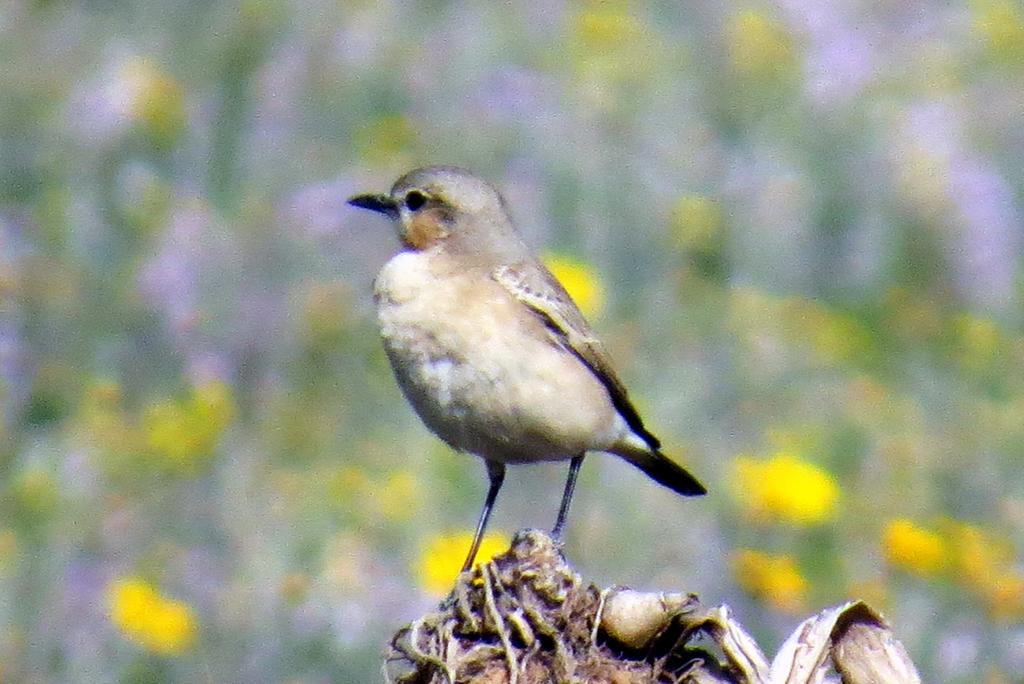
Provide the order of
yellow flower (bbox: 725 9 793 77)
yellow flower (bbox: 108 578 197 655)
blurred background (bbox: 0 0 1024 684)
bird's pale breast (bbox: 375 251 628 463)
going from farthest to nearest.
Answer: yellow flower (bbox: 725 9 793 77), blurred background (bbox: 0 0 1024 684), yellow flower (bbox: 108 578 197 655), bird's pale breast (bbox: 375 251 628 463)

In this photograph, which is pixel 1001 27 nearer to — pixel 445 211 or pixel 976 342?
pixel 976 342

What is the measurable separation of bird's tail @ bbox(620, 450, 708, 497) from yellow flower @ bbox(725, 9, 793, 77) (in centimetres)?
487

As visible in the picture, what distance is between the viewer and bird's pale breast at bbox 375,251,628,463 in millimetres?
5203

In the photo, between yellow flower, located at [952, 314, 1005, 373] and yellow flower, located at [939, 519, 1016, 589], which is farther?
yellow flower, located at [952, 314, 1005, 373]

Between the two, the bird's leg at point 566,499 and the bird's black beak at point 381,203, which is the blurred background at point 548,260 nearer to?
the bird's leg at point 566,499

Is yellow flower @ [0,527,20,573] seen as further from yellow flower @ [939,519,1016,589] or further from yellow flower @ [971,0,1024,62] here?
yellow flower @ [971,0,1024,62]

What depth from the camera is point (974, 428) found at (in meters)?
8.20

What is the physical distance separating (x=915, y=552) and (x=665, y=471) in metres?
0.80

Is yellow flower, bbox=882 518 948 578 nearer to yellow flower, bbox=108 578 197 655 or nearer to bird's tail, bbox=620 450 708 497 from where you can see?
bird's tail, bbox=620 450 708 497

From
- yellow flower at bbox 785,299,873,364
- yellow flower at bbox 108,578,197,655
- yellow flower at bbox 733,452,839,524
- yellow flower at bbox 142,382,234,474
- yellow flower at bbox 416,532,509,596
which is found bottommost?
yellow flower at bbox 108,578,197,655

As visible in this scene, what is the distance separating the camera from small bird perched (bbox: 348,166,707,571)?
521cm

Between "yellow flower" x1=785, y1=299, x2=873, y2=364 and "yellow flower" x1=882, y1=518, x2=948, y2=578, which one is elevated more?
"yellow flower" x1=785, y1=299, x2=873, y2=364

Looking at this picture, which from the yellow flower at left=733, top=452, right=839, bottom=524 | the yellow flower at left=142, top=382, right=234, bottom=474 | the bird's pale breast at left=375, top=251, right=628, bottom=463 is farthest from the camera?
the yellow flower at left=142, top=382, right=234, bottom=474

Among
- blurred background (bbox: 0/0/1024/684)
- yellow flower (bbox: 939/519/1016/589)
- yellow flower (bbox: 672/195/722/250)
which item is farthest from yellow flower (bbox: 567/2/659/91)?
yellow flower (bbox: 939/519/1016/589)
